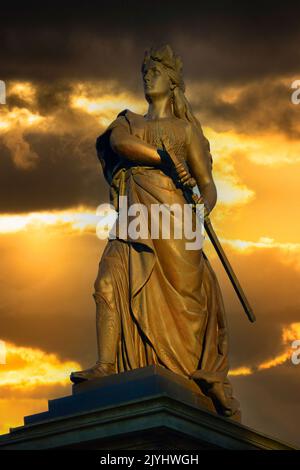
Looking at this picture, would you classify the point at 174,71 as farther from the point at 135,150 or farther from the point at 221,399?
the point at 221,399

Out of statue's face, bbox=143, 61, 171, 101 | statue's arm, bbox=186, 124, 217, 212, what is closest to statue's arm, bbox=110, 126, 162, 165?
statue's arm, bbox=186, 124, 217, 212

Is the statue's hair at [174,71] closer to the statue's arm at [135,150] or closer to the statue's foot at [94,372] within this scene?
the statue's arm at [135,150]

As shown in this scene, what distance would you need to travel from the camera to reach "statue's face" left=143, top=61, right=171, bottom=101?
16422 millimetres

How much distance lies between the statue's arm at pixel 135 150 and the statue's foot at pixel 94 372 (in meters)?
3.14

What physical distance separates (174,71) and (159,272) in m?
3.33

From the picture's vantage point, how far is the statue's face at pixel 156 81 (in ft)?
53.9

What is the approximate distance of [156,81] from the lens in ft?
53.9

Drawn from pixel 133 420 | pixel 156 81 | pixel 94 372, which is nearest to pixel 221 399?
pixel 94 372

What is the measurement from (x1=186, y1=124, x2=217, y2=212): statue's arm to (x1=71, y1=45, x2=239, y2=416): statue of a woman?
2 cm

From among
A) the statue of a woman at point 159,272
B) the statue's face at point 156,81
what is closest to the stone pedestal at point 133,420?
the statue of a woman at point 159,272

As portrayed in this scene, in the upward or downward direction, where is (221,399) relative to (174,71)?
downward

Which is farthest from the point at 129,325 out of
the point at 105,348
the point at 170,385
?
the point at 170,385

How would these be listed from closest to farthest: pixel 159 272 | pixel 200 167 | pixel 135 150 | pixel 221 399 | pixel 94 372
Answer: pixel 94 372, pixel 221 399, pixel 159 272, pixel 135 150, pixel 200 167

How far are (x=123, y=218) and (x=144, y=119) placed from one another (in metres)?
1.72
